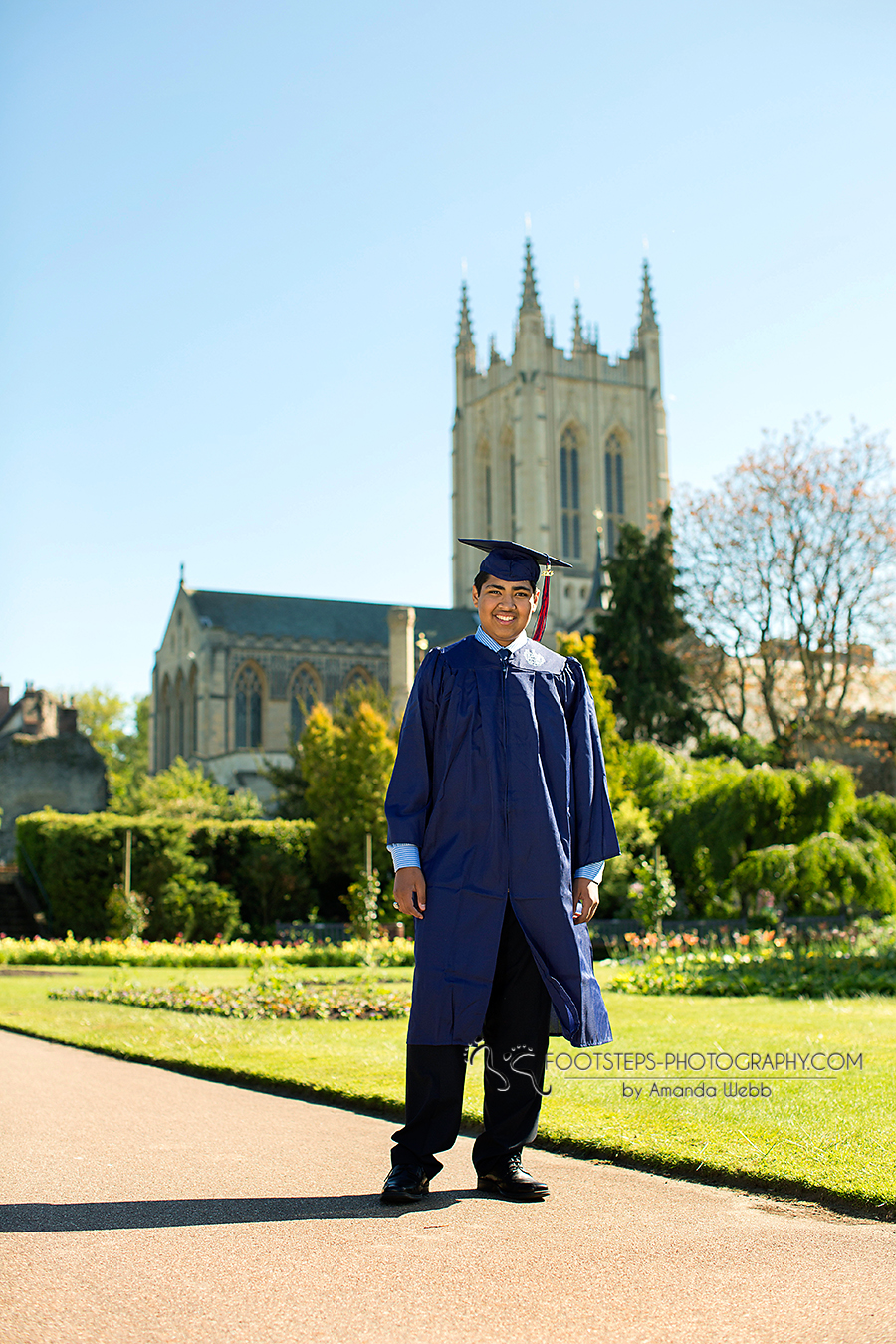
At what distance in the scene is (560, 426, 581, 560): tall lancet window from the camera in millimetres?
70625

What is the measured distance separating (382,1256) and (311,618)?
61.1m

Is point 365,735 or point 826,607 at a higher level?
point 826,607

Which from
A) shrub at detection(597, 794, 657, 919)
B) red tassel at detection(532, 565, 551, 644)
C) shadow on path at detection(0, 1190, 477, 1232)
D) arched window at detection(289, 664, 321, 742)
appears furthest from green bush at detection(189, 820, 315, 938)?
arched window at detection(289, 664, 321, 742)

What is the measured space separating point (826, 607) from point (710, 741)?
217 inches

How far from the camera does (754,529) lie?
30656 millimetres

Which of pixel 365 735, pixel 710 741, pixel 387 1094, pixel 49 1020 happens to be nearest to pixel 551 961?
pixel 387 1094

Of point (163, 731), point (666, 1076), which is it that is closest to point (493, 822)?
point (666, 1076)

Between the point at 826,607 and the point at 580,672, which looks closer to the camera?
the point at 580,672

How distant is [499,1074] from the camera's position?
3.75m

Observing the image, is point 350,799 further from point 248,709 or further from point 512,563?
point 248,709

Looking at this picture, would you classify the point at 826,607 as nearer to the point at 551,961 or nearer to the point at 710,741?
the point at 710,741

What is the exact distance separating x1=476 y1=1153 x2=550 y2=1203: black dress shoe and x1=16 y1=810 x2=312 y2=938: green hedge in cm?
1734

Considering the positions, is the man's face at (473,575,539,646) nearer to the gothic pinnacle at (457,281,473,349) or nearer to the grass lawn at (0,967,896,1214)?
the grass lawn at (0,967,896,1214)

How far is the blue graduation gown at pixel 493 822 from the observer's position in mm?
3699
